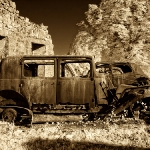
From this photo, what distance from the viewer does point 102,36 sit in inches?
896

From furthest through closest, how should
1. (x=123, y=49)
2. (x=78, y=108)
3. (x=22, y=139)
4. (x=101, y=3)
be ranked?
(x=101, y=3) < (x=123, y=49) < (x=78, y=108) < (x=22, y=139)

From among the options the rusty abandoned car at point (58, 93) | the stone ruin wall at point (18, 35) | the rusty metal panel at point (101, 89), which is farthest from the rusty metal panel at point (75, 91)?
the stone ruin wall at point (18, 35)

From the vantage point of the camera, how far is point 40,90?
4832mm

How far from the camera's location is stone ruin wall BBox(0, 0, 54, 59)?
8523 millimetres

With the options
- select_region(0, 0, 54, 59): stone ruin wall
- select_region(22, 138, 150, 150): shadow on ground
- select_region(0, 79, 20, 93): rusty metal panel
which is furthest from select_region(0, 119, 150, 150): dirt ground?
select_region(0, 0, 54, 59): stone ruin wall

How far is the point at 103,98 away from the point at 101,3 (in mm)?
22845

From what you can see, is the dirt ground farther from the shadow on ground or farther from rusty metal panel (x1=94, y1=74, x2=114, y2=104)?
rusty metal panel (x1=94, y1=74, x2=114, y2=104)

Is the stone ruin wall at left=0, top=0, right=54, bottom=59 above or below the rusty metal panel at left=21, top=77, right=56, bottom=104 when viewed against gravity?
above

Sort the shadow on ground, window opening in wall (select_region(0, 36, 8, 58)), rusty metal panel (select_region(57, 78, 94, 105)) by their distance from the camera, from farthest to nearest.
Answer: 1. window opening in wall (select_region(0, 36, 8, 58))
2. rusty metal panel (select_region(57, 78, 94, 105))
3. the shadow on ground

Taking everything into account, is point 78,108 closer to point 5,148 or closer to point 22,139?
point 22,139

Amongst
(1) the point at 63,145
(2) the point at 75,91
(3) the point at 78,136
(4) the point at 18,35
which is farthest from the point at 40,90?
(4) the point at 18,35

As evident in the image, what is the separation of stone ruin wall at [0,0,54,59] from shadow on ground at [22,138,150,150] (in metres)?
5.68

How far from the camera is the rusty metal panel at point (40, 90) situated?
4797 mm

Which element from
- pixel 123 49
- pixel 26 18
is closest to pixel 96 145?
pixel 26 18
